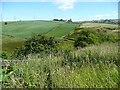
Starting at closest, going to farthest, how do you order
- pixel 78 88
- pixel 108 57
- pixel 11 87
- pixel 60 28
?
1. pixel 78 88
2. pixel 11 87
3. pixel 108 57
4. pixel 60 28

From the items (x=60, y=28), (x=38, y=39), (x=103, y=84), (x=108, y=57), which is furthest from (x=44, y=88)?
(x=60, y=28)

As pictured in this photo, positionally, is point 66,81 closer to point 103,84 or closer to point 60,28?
point 103,84

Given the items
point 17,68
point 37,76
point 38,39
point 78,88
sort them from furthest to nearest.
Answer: point 38,39, point 17,68, point 37,76, point 78,88

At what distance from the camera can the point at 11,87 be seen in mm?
5469

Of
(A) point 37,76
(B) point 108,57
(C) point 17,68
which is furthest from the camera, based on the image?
(B) point 108,57

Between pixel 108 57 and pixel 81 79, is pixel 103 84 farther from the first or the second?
pixel 108 57

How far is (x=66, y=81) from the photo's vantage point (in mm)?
5438

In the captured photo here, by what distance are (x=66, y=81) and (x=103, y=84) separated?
697mm

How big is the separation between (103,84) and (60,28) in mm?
42828

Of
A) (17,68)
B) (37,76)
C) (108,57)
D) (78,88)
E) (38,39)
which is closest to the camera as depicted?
(78,88)

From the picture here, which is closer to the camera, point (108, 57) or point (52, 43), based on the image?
point (108, 57)

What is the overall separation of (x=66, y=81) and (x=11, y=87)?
1.04 m

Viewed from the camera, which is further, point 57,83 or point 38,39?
point 38,39

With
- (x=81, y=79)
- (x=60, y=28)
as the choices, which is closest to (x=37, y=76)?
(x=81, y=79)
